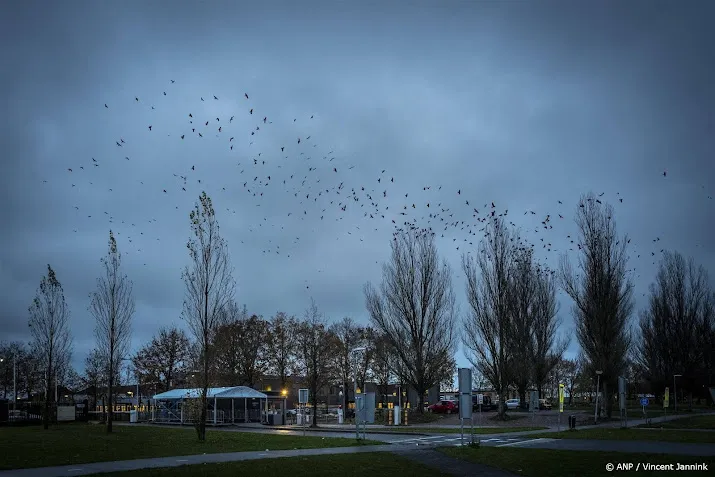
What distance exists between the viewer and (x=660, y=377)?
3191 inches

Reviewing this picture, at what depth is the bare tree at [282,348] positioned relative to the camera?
266ft

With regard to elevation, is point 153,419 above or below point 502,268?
below

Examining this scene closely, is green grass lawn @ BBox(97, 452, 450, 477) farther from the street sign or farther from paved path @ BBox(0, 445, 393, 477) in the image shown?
the street sign

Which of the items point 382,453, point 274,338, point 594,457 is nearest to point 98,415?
point 274,338

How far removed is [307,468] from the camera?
60.7ft

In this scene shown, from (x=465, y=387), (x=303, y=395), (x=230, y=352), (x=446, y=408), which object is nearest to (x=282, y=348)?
(x=230, y=352)

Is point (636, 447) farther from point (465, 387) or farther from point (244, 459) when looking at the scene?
point (244, 459)

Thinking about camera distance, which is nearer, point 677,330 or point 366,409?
point 366,409

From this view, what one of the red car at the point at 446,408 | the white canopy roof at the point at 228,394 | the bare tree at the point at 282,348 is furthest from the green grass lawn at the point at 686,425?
the bare tree at the point at 282,348

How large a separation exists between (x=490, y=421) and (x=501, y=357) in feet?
21.7

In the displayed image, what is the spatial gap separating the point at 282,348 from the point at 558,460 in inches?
2526

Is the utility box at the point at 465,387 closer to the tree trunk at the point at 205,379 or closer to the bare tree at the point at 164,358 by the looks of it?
the tree trunk at the point at 205,379

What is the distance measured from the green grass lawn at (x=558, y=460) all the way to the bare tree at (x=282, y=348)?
58.9 metres

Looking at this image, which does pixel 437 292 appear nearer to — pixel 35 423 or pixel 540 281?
pixel 540 281
